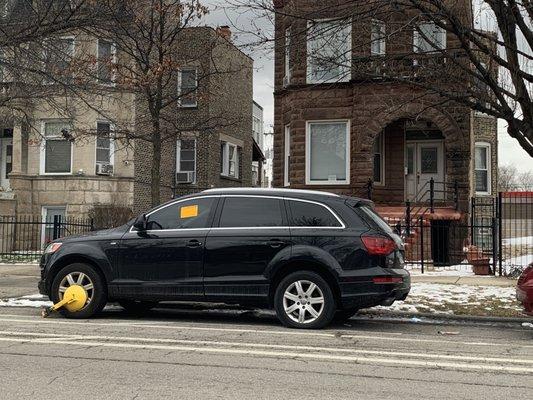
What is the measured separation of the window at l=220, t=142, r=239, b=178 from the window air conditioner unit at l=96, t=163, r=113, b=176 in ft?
19.9

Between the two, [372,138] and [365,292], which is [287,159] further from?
[365,292]

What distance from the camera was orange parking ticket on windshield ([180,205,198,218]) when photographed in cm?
867

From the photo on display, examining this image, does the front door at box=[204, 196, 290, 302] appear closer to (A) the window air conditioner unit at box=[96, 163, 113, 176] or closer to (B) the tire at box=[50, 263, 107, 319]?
(B) the tire at box=[50, 263, 107, 319]

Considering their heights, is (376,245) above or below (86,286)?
above

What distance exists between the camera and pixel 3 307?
1041cm

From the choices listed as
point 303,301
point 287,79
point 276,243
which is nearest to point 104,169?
point 287,79

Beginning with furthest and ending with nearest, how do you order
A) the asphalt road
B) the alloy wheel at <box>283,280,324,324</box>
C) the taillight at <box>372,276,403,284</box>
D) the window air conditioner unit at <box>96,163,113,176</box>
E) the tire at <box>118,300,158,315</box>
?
the window air conditioner unit at <box>96,163,113,176</box>
the tire at <box>118,300,158,315</box>
the alloy wheel at <box>283,280,324,324</box>
the taillight at <box>372,276,403,284</box>
the asphalt road

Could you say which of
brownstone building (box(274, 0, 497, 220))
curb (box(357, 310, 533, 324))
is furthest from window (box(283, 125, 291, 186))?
curb (box(357, 310, 533, 324))

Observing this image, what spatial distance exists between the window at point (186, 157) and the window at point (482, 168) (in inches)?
469

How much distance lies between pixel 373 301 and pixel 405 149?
1275 centimetres

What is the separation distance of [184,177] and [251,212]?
705 inches

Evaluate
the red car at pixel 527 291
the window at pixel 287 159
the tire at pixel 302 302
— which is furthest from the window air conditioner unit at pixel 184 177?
the red car at pixel 527 291

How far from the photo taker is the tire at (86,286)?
28.6 feet

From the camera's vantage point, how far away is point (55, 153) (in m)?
23.0
